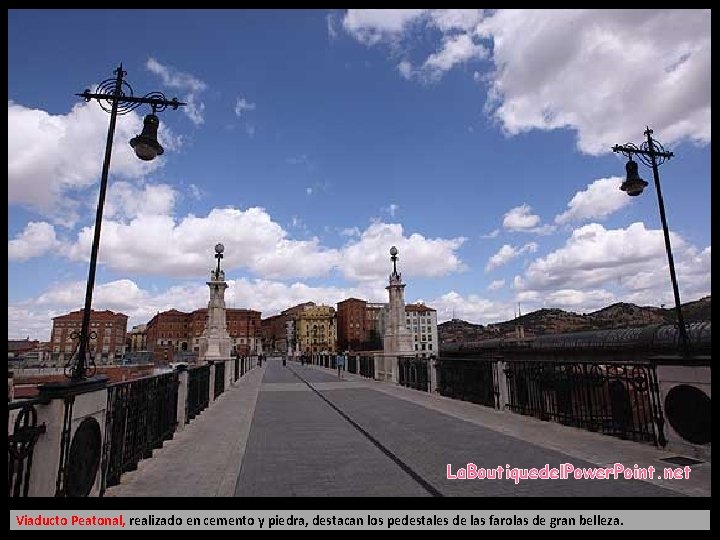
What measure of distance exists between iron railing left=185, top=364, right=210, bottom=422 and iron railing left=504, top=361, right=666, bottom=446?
770 cm

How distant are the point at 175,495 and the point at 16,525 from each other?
5.34 feet

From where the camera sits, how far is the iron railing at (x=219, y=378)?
1645 cm

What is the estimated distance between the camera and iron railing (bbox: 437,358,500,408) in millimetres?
11719

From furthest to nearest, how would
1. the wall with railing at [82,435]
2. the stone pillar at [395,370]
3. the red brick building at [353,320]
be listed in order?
A: the red brick building at [353,320]
the stone pillar at [395,370]
the wall with railing at [82,435]

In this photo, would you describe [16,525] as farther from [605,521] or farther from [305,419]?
[305,419]

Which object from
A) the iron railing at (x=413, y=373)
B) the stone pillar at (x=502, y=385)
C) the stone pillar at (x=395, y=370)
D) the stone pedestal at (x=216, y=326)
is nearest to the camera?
the stone pillar at (x=502, y=385)

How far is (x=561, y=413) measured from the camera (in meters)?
9.24

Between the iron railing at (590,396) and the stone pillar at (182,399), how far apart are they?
756cm

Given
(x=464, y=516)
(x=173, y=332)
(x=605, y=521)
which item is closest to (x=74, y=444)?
(x=464, y=516)

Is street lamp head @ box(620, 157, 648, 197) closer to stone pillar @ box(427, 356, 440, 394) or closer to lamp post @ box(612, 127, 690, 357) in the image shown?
lamp post @ box(612, 127, 690, 357)

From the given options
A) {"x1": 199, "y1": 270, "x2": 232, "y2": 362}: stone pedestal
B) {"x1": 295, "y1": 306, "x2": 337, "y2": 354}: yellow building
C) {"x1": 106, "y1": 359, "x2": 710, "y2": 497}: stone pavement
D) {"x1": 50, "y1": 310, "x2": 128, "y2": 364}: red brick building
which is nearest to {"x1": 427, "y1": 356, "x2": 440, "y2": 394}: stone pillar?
{"x1": 106, "y1": 359, "x2": 710, "y2": 497}: stone pavement

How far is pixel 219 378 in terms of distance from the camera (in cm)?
1741

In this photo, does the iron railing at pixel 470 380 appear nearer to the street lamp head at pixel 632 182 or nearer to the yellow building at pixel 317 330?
the street lamp head at pixel 632 182

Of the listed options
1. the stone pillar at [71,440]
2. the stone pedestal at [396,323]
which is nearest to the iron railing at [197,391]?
the stone pillar at [71,440]
